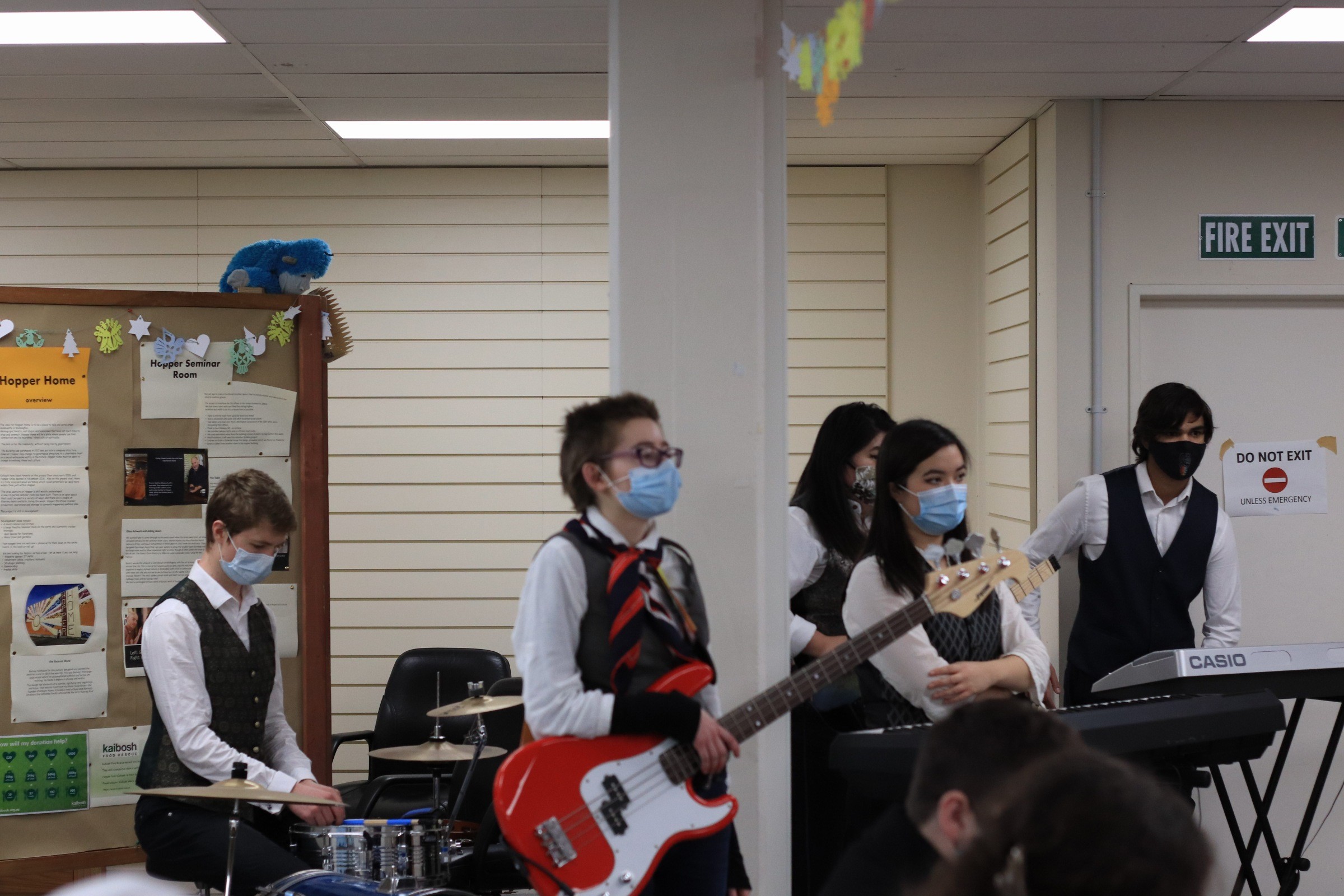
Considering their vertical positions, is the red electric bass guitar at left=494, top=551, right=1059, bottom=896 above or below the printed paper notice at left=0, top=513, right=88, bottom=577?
below

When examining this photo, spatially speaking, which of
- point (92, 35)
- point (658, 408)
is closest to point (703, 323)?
point (658, 408)

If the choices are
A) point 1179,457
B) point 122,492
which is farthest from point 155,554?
point 1179,457

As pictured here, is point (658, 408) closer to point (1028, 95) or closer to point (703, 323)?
point (703, 323)

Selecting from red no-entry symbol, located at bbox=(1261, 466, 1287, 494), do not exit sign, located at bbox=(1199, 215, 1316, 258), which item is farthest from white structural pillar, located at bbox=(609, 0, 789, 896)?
red no-entry symbol, located at bbox=(1261, 466, 1287, 494)

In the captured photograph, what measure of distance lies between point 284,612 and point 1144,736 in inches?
90.1

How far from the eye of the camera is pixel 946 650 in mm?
2523

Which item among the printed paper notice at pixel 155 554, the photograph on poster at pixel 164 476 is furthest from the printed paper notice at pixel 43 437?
the printed paper notice at pixel 155 554

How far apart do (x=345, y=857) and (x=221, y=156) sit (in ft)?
11.0

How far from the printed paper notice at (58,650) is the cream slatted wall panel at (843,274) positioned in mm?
2970

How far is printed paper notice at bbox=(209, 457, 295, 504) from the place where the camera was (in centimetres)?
326

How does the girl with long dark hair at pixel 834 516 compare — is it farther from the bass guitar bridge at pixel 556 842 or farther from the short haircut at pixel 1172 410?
the bass guitar bridge at pixel 556 842

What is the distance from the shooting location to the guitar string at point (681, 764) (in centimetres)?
206

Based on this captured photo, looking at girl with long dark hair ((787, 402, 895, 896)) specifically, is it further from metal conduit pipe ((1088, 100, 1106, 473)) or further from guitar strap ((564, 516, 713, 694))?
metal conduit pipe ((1088, 100, 1106, 473))

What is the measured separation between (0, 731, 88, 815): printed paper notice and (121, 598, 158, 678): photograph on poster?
8.6 inches
